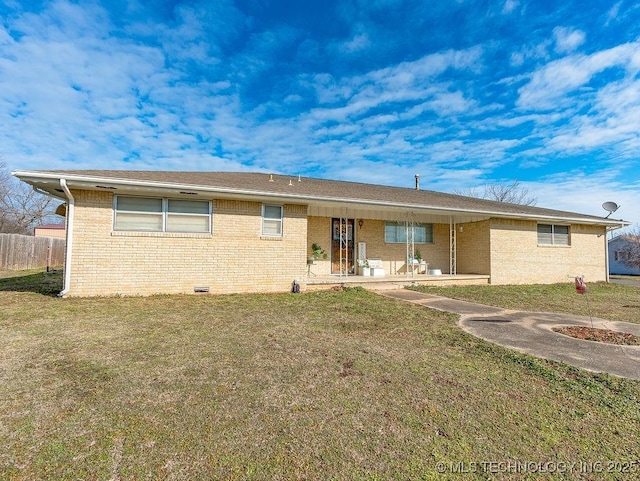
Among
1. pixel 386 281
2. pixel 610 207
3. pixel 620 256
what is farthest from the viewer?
pixel 620 256

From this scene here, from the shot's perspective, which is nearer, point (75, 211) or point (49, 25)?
point (75, 211)

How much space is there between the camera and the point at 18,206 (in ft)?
107

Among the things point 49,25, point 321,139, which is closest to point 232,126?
point 321,139

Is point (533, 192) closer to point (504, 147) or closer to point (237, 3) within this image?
point (504, 147)

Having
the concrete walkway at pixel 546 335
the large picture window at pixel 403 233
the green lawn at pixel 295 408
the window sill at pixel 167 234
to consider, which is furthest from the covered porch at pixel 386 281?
the green lawn at pixel 295 408

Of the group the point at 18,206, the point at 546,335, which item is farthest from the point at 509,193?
the point at 18,206

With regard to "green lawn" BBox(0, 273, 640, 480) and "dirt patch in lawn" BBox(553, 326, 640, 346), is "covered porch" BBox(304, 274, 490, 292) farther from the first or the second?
"dirt patch in lawn" BBox(553, 326, 640, 346)

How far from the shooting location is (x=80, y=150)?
2248 cm

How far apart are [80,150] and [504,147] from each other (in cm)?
2898

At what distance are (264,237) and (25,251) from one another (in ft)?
59.7

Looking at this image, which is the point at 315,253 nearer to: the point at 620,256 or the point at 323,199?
the point at 323,199

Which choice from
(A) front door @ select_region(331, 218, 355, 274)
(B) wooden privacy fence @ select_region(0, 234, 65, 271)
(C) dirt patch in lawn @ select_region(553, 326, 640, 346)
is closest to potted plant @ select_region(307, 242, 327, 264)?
(A) front door @ select_region(331, 218, 355, 274)

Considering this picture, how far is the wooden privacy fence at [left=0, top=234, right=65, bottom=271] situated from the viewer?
1756 cm

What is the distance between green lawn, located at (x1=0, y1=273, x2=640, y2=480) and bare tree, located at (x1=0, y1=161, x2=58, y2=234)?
1455 inches
